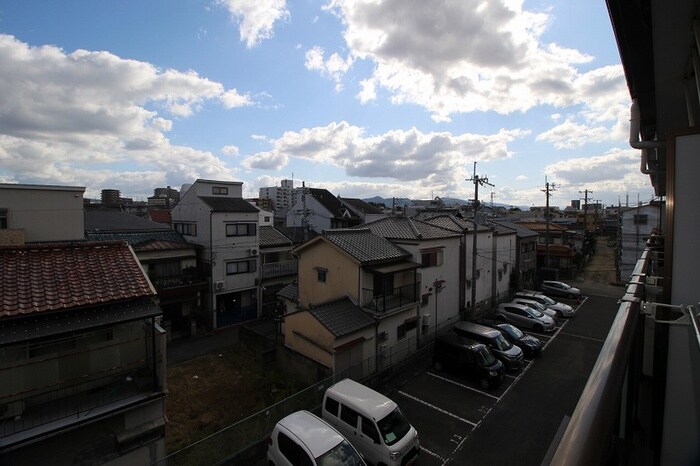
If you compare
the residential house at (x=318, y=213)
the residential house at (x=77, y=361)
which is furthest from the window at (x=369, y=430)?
the residential house at (x=318, y=213)

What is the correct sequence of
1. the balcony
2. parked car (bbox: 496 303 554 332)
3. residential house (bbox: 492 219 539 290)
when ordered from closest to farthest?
the balcony, parked car (bbox: 496 303 554 332), residential house (bbox: 492 219 539 290)

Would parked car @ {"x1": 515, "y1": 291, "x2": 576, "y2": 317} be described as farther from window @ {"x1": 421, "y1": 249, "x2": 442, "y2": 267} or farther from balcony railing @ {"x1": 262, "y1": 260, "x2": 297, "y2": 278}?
balcony railing @ {"x1": 262, "y1": 260, "x2": 297, "y2": 278}

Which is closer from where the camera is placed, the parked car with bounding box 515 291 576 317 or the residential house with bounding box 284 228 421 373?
the residential house with bounding box 284 228 421 373

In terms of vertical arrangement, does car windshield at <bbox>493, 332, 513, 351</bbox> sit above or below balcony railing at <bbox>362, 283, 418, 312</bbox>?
below

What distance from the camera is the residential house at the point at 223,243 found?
21.0 meters

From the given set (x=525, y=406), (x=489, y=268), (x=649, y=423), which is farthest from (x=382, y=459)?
(x=489, y=268)

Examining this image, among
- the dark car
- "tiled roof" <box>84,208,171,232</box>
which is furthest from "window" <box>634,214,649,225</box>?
"tiled roof" <box>84,208,171,232</box>

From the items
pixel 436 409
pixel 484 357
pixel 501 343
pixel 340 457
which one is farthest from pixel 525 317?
pixel 340 457

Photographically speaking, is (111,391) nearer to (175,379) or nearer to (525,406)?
(175,379)

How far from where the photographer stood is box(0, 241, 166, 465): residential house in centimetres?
670

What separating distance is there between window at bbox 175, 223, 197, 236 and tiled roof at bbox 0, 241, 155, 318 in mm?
13088

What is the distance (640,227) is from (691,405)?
2668 centimetres

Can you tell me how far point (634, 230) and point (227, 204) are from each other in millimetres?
26844

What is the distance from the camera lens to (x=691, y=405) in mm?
2205
